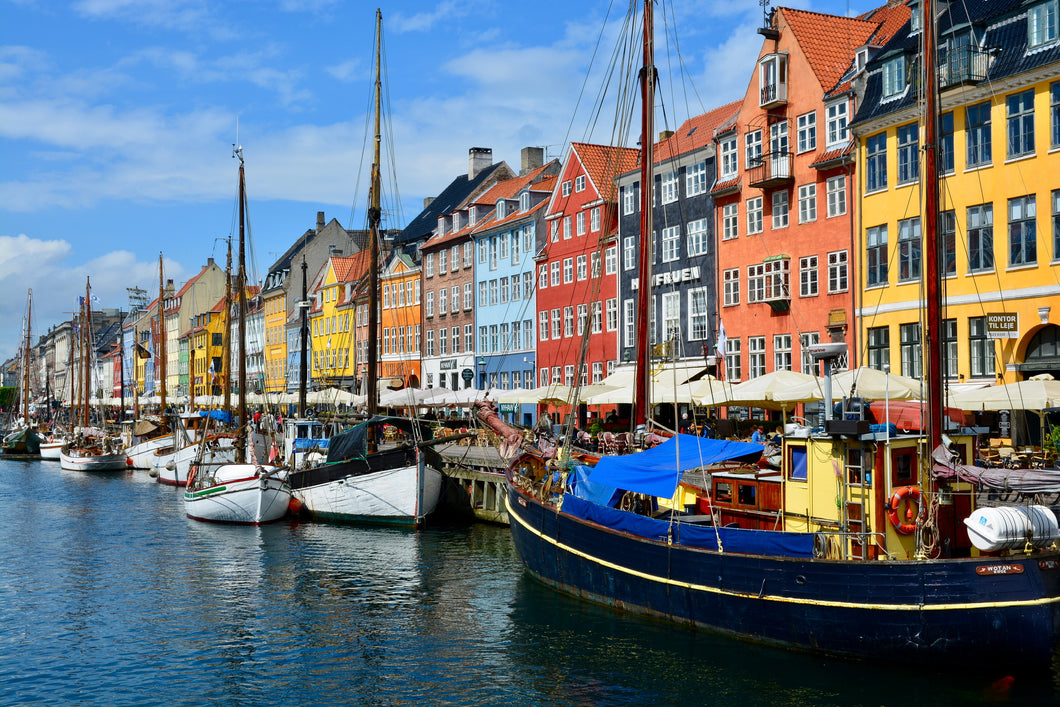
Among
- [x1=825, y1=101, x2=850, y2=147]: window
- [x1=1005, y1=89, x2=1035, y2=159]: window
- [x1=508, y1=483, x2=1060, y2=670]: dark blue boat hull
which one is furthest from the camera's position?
[x1=825, y1=101, x2=850, y2=147]: window

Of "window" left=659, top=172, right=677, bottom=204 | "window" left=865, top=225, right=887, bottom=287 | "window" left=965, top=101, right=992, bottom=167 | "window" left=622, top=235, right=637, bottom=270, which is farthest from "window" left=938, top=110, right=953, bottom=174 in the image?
"window" left=622, top=235, right=637, bottom=270

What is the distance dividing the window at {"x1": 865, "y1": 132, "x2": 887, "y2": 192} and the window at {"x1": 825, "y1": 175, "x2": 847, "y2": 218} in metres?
1.29

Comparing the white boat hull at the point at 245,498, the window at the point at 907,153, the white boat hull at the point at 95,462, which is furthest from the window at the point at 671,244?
the white boat hull at the point at 95,462

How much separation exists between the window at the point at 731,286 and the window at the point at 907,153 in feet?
32.8

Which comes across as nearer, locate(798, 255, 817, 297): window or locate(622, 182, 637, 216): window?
locate(798, 255, 817, 297): window

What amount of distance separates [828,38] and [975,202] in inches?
511

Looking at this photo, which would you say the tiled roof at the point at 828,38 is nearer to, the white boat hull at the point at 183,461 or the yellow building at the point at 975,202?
the yellow building at the point at 975,202

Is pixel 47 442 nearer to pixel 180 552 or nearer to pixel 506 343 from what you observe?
pixel 506 343

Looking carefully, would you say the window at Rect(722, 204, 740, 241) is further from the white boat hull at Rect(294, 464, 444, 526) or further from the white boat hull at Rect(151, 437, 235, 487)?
the white boat hull at Rect(151, 437, 235, 487)

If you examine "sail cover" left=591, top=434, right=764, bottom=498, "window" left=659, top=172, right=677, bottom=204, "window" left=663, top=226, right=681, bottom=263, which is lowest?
"sail cover" left=591, top=434, right=764, bottom=498

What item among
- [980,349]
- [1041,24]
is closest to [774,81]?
[1041,24]

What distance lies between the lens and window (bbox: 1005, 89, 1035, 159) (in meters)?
34.3

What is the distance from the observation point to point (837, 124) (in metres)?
42.8

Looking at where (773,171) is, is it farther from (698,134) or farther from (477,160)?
(477,160)
